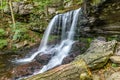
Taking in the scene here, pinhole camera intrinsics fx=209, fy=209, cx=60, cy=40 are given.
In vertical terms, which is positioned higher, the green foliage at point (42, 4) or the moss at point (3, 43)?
the green foliage at point (42, 4)

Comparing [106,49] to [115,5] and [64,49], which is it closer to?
[115,5]

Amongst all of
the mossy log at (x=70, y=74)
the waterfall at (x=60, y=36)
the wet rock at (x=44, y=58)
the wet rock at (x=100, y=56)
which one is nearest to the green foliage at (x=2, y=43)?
the waterfall at (x=60, y=36)

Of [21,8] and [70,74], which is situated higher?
[21,8]

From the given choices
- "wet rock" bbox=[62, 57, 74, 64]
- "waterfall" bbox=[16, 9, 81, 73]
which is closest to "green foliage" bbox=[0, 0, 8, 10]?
"waterfall" bbox=[16, 9, 81, 73]

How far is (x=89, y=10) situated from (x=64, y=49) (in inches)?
96.0

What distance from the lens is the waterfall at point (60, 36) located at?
1099 cm

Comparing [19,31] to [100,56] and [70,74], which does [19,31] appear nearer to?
[100,56]

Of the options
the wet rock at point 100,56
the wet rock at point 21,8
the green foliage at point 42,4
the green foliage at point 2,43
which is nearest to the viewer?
the wet rock at point 100,56

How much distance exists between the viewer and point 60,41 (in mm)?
12805

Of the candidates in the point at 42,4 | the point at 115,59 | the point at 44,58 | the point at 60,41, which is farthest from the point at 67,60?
the point at 42,4

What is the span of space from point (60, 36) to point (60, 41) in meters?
0.67

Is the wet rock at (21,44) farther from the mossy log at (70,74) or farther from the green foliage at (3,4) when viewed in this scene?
the mossy log at (70,74)

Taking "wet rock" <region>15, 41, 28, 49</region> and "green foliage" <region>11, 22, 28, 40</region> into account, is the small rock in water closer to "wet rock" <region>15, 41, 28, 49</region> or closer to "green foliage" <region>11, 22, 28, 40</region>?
"wet rock" <region>15, 41, 28, 49</region>

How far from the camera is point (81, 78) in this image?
527 centimetres
